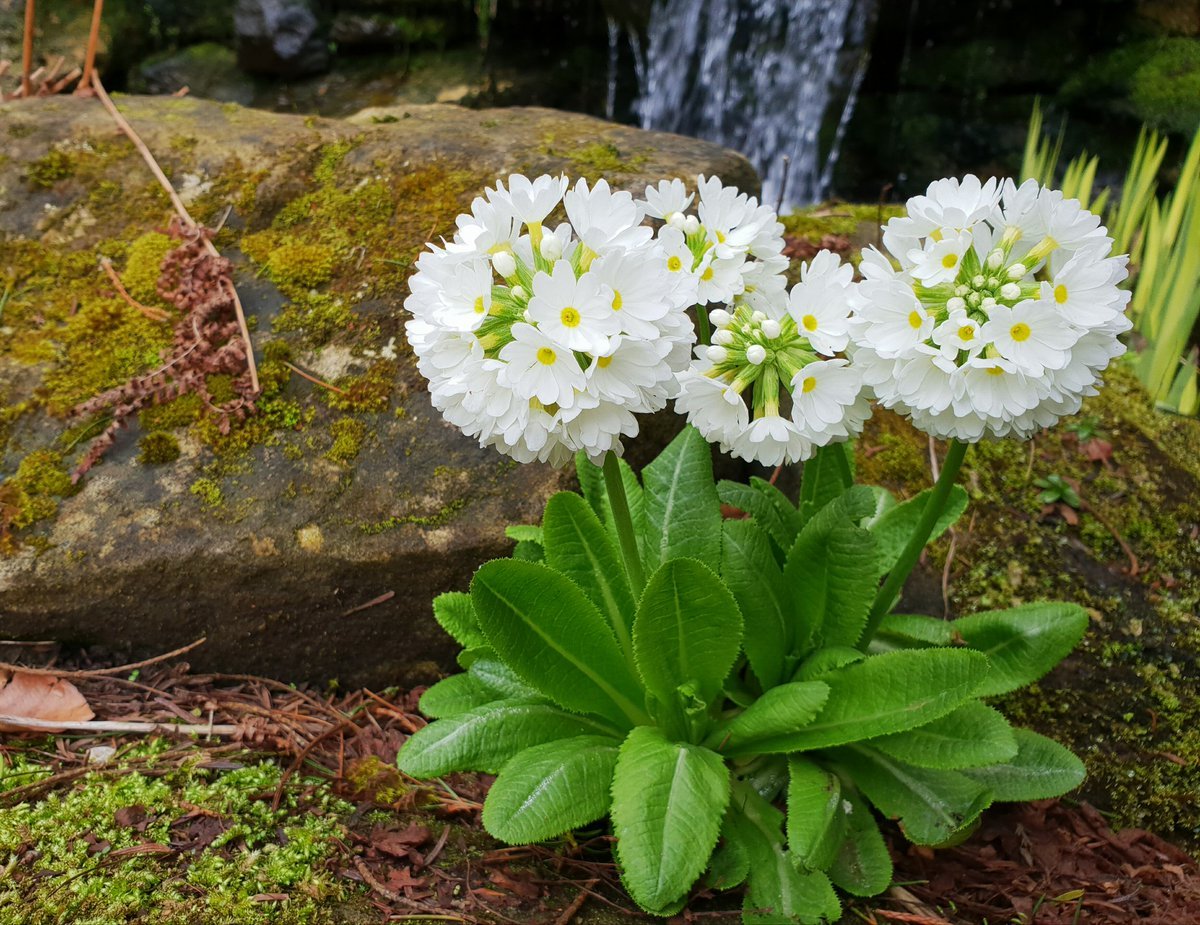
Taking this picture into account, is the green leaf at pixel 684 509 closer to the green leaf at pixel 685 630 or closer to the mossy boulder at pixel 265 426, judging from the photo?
the green leaf at pixel 685 630

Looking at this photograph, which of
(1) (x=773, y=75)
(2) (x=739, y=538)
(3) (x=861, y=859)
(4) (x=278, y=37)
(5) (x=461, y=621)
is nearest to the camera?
(3) (x=861, y=859)

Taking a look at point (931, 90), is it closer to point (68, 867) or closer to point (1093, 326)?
point (1093, 326)

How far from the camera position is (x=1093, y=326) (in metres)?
1.61

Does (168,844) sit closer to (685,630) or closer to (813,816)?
(685,630)

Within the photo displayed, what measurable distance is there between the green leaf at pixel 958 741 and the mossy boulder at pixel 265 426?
117 cm

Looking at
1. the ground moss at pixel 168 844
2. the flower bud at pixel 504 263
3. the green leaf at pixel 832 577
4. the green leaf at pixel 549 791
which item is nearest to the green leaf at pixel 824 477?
the green leaf at pixel 832 577

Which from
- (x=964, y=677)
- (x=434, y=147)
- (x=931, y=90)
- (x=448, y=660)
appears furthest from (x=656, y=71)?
(x=964, y=677)

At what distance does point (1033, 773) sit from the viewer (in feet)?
7.51

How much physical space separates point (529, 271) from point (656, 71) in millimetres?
8624

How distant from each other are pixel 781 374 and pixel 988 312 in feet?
1.29

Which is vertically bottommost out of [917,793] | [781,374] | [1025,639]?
[917,793]

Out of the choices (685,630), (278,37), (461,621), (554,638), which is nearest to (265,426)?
(461,621)

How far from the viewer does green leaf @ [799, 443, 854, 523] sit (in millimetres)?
2406

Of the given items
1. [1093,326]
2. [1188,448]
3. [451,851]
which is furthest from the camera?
[1188,448]
